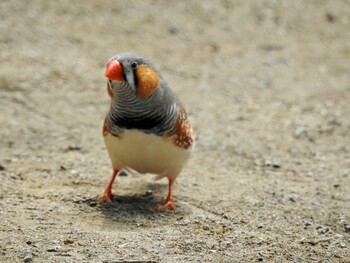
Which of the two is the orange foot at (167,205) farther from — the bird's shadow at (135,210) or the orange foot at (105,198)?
the orange foot at (105,198)

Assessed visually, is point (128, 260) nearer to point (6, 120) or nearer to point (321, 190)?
point (321, 190)

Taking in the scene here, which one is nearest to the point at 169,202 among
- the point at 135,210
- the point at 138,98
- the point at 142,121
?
the point at 135,210

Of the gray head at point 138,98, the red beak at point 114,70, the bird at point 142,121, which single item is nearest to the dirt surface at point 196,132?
the bird at point 142,121

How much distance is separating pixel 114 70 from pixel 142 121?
0.47 m

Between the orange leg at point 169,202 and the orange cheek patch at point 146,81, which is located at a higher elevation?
the orange cheek patch at point 146,81

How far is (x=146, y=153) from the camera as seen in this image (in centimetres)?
Answer: 548

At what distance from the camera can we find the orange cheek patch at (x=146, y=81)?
17.7ft

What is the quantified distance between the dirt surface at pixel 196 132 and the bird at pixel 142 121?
46cm

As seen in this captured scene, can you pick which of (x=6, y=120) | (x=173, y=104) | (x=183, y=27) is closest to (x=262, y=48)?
(x=183, y=27)

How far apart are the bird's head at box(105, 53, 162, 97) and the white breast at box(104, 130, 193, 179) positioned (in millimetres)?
322

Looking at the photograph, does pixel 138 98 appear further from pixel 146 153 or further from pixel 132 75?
pixel 146 153

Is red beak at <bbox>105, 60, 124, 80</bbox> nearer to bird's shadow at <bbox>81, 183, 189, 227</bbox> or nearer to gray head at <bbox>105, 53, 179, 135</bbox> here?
gray head at <bbox>105, 53, 179, 135</bbox>

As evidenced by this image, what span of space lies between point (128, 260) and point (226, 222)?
1.17 meters

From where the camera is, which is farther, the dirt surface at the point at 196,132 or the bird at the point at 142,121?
the bird at the point at 142,121
